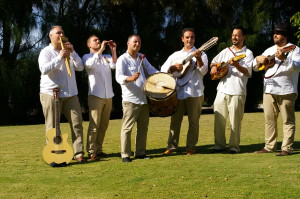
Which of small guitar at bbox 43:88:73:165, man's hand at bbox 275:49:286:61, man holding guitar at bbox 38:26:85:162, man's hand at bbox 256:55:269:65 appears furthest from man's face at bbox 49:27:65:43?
man's hand at bbox 275:49:286:61

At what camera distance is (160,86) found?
7.22 metres

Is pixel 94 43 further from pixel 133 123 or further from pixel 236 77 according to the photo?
pixel 236 77

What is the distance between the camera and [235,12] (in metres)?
21.7

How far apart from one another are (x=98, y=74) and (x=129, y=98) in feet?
2.15

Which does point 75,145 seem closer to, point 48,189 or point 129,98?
point 129,98

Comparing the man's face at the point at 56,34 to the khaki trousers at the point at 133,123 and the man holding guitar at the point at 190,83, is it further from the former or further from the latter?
the man holding guitar at the point at 190,83

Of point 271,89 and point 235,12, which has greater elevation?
point 235,12

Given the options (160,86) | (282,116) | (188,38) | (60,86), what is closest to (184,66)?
(188,38)

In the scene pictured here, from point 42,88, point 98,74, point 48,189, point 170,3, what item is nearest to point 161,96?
point 98,74

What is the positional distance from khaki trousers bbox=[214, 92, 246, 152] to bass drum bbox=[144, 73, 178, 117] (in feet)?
3.26

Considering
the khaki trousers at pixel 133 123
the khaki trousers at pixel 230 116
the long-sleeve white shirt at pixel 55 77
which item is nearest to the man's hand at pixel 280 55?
the khaki trousers at pixel 230 116

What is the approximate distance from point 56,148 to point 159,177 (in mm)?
1746

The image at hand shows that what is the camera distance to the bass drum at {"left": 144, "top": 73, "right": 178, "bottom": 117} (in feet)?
23.5

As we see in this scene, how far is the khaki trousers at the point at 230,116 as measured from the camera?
786 cm
